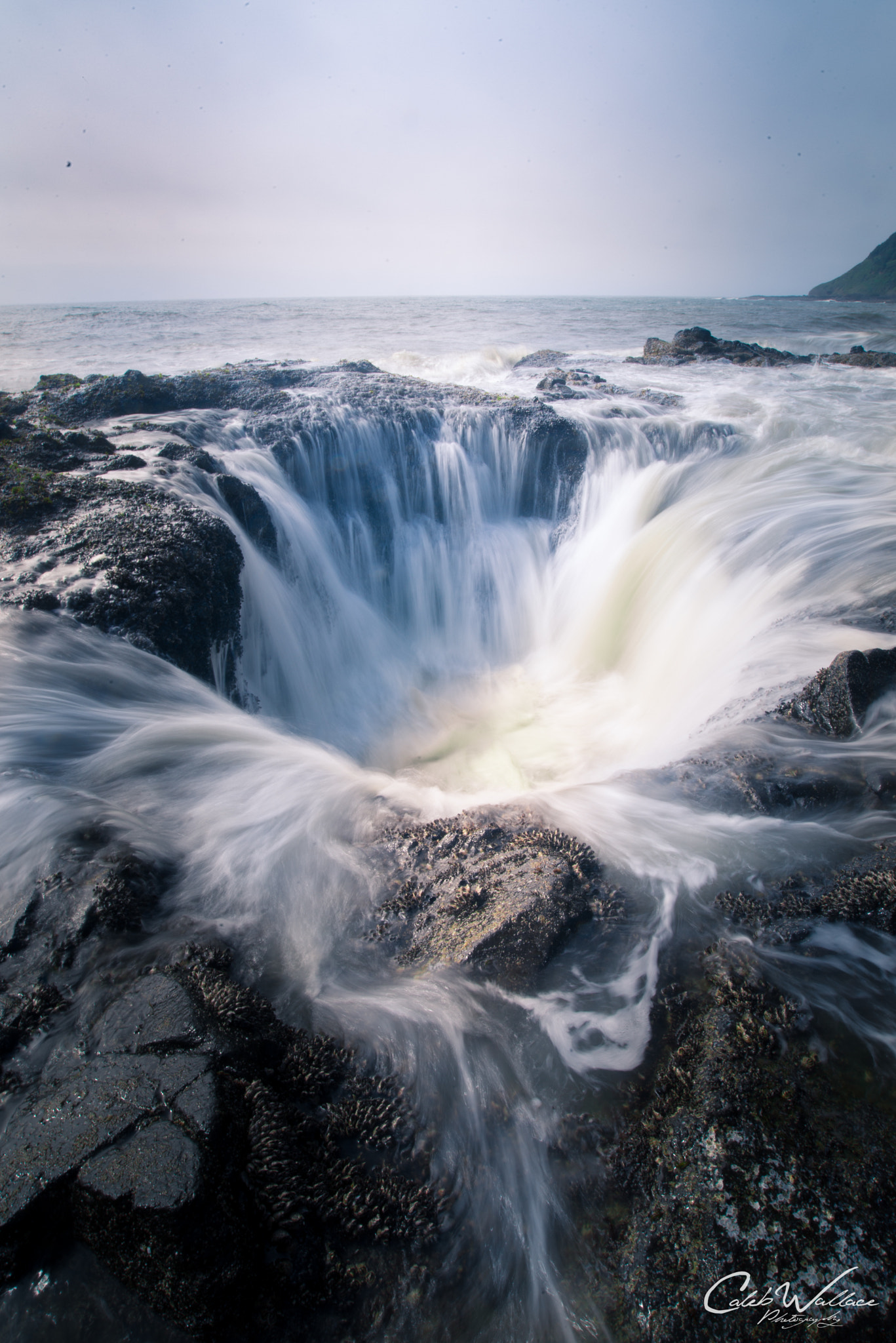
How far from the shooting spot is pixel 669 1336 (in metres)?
1.92

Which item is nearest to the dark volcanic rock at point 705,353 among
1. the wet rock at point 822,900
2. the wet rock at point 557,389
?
the wet rock at point 557,389

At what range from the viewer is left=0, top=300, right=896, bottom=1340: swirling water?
2779mm

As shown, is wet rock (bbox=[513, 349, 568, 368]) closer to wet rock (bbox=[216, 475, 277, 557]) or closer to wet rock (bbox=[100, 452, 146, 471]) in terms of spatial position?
wet rock (bbox=[216, 475, 277, 557])

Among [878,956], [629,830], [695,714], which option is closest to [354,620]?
[695,714]

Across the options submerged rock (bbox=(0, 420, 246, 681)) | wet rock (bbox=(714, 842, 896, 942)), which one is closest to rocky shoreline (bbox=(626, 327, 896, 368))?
submerged rock (bbox=(0, 420, 246, 681))

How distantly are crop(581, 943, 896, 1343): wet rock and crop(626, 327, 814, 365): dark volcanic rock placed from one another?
22.2m

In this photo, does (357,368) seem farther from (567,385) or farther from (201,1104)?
(201,1104)

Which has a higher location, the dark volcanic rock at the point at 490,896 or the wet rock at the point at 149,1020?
the wet rock at the point at 149,1020

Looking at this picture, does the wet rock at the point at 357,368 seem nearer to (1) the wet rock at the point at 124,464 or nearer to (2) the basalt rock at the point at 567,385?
(2) the basalt rock at the point at 567,385

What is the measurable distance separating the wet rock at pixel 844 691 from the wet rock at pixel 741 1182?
8.50 feet

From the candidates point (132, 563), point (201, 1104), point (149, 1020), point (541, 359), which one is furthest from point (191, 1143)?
point (541, 359)

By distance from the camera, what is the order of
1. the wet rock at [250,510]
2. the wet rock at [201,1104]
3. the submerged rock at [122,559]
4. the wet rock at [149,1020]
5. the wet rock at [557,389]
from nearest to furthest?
the wet rock at [201,1104], the wet rock at [149,1020], the submerged rock at [122,559], the wet rock at [250,510], the wet rock at [557,389]

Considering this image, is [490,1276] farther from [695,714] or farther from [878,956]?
[695,714]

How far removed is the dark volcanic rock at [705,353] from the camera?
2003cm
